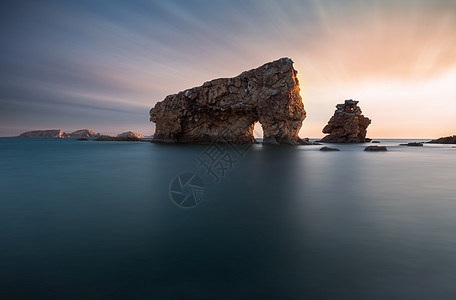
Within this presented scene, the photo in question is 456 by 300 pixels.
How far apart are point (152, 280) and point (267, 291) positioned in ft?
5.58

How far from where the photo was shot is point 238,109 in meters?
48.8

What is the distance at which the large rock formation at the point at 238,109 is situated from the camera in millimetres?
42594

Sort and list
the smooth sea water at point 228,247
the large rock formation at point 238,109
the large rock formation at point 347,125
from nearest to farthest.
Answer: the smooth sea water at point 228,247 < the large rock formation at point 238,109 < the large rock formation at point 347,125

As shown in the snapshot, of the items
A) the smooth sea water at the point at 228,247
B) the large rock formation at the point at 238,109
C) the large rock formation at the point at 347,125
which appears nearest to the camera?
the smooth sea water at the point at 228,247

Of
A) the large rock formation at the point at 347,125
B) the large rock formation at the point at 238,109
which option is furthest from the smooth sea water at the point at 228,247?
the large rock formation at the point at 347,125

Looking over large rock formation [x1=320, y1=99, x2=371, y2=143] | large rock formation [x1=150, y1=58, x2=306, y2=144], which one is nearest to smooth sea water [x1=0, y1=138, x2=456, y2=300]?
large rock formation [x1=150, y1=58, x2=306, y2=144]

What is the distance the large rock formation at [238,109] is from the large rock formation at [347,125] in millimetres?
33834

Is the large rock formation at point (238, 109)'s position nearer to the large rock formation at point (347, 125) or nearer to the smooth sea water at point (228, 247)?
the large rock formation at point (347, 125)

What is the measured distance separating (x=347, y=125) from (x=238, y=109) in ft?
158

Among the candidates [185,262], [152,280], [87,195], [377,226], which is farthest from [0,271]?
[377,226]

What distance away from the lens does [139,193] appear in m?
8.38

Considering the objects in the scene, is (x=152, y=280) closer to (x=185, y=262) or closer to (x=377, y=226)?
(x=185, y=262)

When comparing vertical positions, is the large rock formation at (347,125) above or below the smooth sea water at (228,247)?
above

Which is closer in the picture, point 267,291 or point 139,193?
point 267,291
